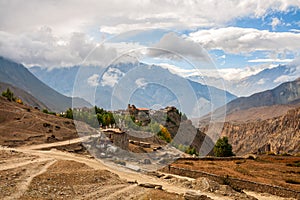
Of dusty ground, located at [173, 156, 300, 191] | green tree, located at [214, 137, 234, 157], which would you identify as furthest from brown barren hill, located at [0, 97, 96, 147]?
green tree, located at [214, 137, 234, 157]

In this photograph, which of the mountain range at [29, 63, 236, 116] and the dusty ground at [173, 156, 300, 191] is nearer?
the mountain range at [29, 63, 236, 116]

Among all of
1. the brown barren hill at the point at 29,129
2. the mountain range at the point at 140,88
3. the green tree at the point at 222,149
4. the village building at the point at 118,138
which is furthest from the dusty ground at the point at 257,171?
the mountain range at the point at 140,88

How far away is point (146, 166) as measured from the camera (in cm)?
3753

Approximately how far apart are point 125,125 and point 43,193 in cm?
1773

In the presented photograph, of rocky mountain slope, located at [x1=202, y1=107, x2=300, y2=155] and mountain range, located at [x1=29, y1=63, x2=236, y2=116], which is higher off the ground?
mountain range, located at [x1=29, y1=63, x2=236, y2=116]

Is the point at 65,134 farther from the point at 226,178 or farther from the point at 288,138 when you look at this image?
the point at 288,138

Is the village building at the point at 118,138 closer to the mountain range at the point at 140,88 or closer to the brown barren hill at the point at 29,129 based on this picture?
the brown barren hill at the point at 29,129

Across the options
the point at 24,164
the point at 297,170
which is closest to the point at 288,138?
the point at 297,170

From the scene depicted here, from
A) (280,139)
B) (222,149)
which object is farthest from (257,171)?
(280,139)

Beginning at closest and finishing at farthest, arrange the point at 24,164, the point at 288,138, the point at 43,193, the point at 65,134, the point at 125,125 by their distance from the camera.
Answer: the point at 43,193 → the point at 24,164 → the point at 125,125 → the point at 65,134 → the point at 288,138

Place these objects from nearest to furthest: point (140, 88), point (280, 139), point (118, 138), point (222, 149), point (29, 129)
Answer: point (140, 88), point (118, 138), point (29, 129), point (222, 149), point (280, 139)

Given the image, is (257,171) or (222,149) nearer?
(257,171)

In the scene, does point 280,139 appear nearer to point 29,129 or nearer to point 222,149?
point 222,149

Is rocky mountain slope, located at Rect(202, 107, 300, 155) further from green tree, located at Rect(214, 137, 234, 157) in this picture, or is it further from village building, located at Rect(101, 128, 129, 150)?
village building, located at Rect(101, 128, 129, 150)
